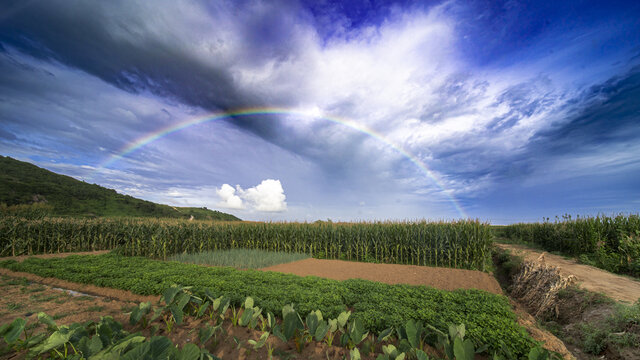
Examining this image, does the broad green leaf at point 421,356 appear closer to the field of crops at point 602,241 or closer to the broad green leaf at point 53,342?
the broad green leaf at point 53,342

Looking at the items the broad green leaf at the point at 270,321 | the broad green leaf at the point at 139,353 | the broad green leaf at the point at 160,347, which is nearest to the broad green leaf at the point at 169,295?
the broad green leaf at the point at 270,321

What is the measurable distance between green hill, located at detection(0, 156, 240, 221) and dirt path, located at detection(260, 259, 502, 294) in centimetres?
3743

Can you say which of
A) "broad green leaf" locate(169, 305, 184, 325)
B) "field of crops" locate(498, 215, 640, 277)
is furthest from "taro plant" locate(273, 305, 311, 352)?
"field of crops" locate(498, 215, 640, 277)

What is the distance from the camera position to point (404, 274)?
28.7 ft

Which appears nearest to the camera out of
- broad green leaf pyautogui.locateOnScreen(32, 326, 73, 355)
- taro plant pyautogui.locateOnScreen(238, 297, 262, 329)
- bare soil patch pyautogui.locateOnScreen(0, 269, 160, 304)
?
broad green leaf pyautogui.locateOnScreen(32, 326, 73, 355)

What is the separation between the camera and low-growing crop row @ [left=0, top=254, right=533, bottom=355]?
11.4 ft

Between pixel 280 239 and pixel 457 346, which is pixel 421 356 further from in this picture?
pixel 280 239

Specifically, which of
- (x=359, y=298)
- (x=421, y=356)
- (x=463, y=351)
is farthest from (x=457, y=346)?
(x=359, y=298)

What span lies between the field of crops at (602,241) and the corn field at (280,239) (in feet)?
13.6

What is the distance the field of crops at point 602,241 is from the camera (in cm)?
905

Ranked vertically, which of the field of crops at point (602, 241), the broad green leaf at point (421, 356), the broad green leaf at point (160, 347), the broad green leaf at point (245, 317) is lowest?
the broad green leaf at point (245, 317)

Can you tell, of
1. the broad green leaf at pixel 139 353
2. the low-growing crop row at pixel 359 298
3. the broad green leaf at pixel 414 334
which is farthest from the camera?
the low-growing crop row at pixel 359 298

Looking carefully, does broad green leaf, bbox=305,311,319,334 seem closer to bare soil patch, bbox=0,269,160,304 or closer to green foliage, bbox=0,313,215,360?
green foliage, bbox=0,313,215,360

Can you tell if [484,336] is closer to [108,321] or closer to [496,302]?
[496,302]
